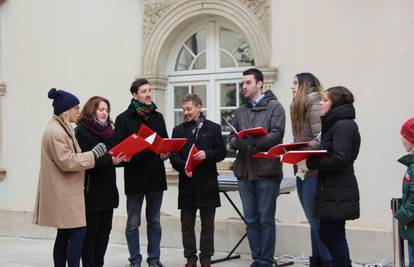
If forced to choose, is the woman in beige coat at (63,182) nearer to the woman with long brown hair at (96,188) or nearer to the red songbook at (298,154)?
the woman with long brown hair at (96,188)

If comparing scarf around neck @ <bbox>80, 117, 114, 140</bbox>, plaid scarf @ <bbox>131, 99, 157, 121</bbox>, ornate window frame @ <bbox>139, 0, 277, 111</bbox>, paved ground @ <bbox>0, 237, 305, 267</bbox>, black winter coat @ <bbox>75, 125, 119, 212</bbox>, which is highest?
ornate window frame @ <bbox>139, 0, 277, 111</bbox>

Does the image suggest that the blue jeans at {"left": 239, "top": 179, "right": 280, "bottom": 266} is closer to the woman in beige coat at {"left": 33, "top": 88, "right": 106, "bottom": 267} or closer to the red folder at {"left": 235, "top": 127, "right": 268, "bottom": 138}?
the red folder at {"left": 235, "top": 127, "right": 268, "bottom": 138}

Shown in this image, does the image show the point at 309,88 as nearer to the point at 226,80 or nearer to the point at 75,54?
the point at 226,80

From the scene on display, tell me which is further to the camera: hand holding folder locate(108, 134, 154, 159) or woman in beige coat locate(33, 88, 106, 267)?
hand holding folder locate(108, 134, 154, 159)

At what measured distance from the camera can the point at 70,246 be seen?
596 cm

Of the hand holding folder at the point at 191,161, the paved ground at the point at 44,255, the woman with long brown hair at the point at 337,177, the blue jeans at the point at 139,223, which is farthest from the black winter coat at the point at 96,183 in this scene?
the woman with long brown hair at the point at 337,177

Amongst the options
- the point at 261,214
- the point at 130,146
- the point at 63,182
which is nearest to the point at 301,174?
the point at 261,214

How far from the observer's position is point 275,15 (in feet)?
26.8

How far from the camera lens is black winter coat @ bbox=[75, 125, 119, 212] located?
627 cm

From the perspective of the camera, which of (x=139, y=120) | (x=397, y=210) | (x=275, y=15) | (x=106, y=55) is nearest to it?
(x=397, y=210)

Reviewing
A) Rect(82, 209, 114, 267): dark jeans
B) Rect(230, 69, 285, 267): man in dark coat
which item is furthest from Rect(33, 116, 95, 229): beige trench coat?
Rect(230, 69, 285, 267): man in dark coat

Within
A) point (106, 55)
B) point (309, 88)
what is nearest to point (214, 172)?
point (309, 88)

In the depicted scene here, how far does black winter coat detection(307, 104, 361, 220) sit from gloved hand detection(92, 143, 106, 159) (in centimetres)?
186

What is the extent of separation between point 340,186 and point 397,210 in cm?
51
